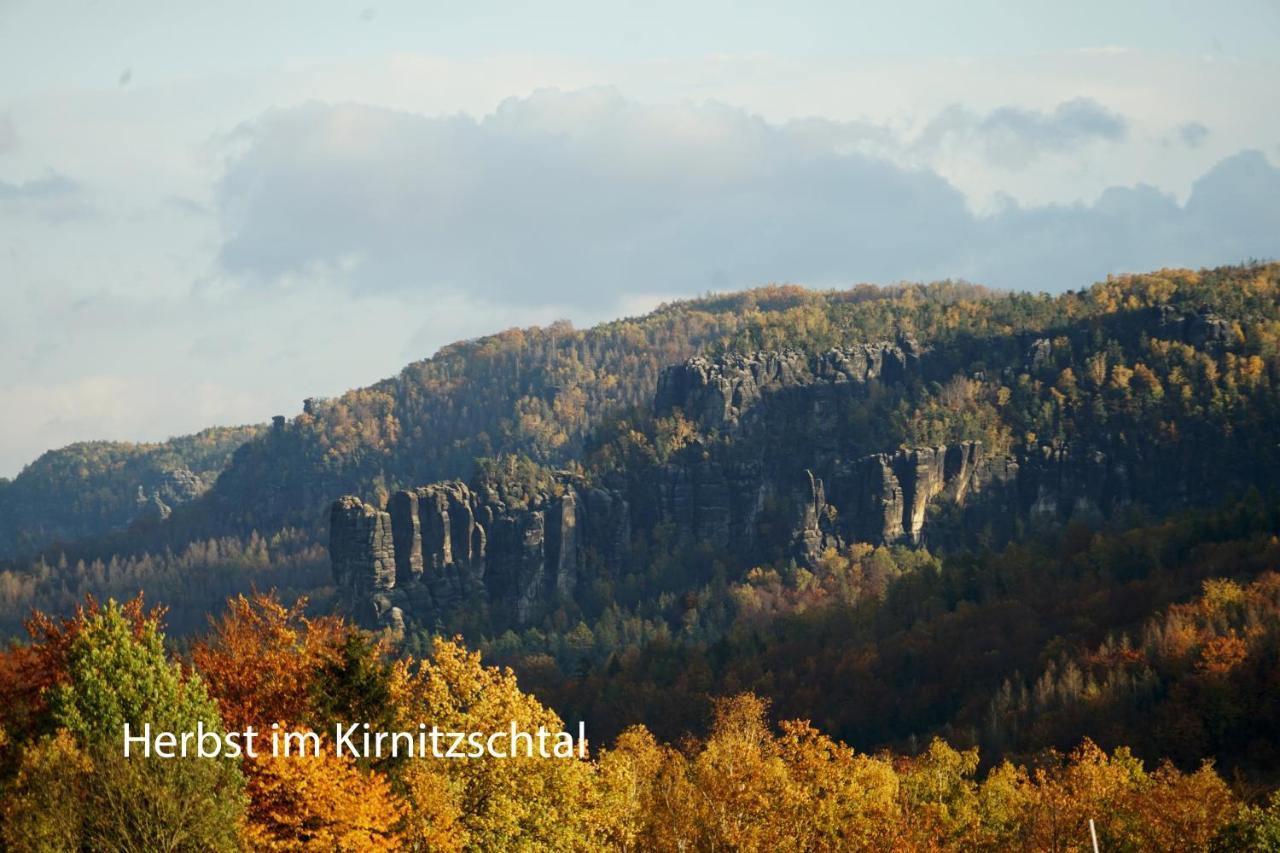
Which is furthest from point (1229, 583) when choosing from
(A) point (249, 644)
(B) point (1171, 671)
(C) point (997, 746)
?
(A) point (249, 644)

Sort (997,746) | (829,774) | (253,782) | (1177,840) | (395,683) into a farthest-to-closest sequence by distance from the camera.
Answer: (997,746)
(829,774)
(1177,840)
(395,683)
(253,782)

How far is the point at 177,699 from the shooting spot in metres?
79.9

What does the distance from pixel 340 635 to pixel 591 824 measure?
24.5 metres

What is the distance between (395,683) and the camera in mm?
84812

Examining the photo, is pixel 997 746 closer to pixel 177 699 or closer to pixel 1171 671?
pixel 1171 671

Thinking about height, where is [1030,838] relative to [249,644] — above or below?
below

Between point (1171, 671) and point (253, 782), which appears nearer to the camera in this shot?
point (253, 782)

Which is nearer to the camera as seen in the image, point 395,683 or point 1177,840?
point 395,683

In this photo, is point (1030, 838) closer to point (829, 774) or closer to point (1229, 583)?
point (829, 774)

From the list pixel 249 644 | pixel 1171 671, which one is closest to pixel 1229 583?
pixel 1171 671

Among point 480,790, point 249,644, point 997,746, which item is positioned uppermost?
point 249,644

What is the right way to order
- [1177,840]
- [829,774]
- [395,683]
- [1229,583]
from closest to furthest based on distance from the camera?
[395,683] < [1177,840] < [829,774] < [1229,583]

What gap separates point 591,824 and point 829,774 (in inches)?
743

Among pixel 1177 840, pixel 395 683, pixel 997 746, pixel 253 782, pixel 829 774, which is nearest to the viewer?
pixel 253 782
